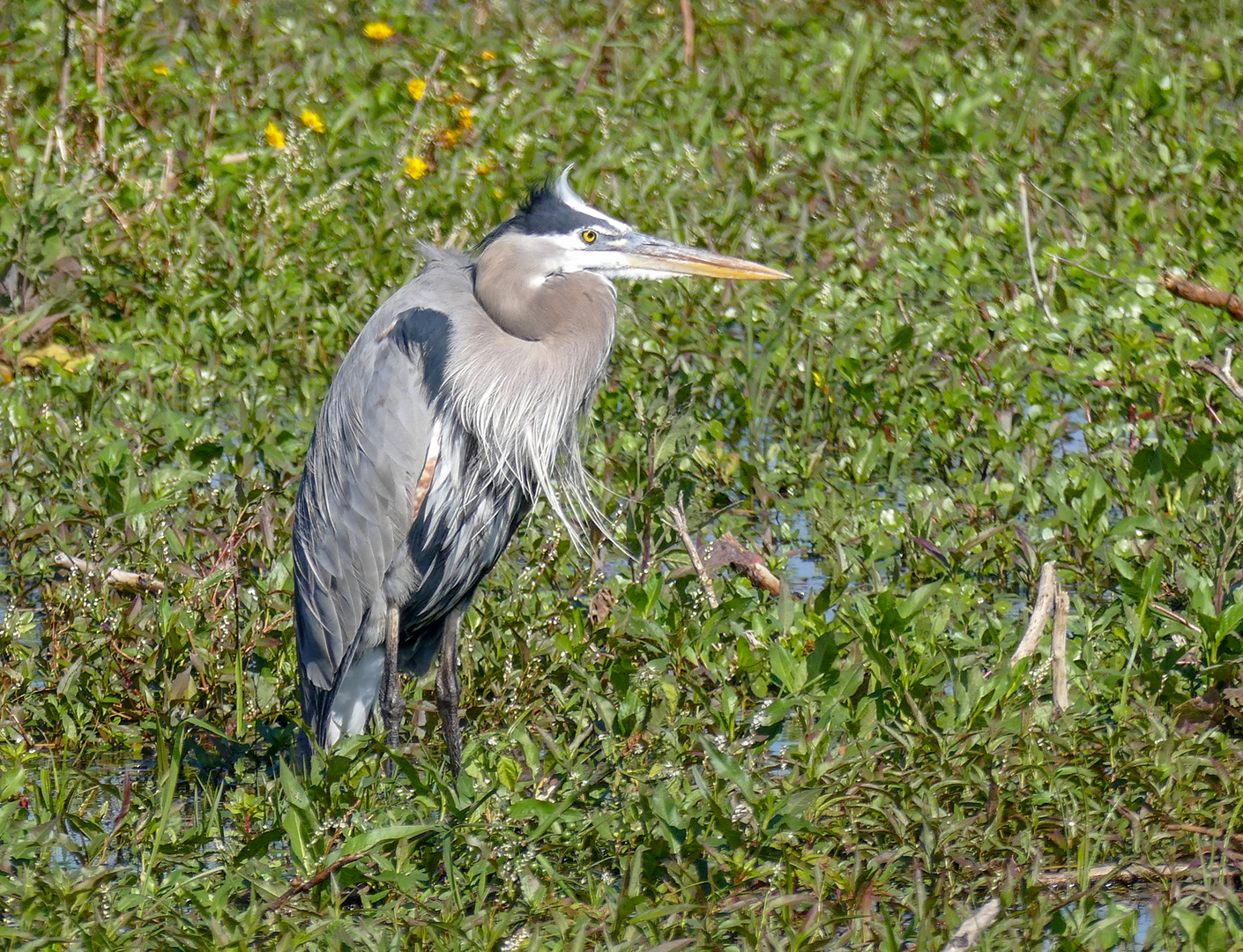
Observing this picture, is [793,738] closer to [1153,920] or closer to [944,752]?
[944,752]

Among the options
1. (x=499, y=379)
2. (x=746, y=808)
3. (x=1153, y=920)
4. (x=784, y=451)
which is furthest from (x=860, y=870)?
(x=784, y=451)

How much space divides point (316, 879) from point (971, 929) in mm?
1091

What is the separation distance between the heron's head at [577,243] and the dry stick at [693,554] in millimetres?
590

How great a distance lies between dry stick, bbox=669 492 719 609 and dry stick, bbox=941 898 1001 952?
4.65 feet

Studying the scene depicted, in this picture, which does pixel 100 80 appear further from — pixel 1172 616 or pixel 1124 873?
pixel 1124 873

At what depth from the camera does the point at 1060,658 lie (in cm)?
350

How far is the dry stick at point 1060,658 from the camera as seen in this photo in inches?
137

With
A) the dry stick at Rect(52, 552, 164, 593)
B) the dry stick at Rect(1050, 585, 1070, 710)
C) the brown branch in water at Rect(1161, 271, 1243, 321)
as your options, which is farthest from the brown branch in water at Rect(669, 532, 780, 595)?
the brown branch in water at Rect(1161, 271, 1243, 321)

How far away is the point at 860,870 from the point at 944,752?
343 mm

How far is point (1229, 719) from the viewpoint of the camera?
3.53 metres

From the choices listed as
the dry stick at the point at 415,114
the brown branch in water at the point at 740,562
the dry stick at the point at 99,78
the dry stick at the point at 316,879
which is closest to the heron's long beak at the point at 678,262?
the brown branch in water at the point at 740,562

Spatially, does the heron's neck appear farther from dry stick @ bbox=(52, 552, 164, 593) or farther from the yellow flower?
the yellow flower

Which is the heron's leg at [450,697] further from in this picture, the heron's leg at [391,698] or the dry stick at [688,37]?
the dry stick at [688,37]

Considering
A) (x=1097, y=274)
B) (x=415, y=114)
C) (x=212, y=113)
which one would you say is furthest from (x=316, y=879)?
(x=415, y=114)
